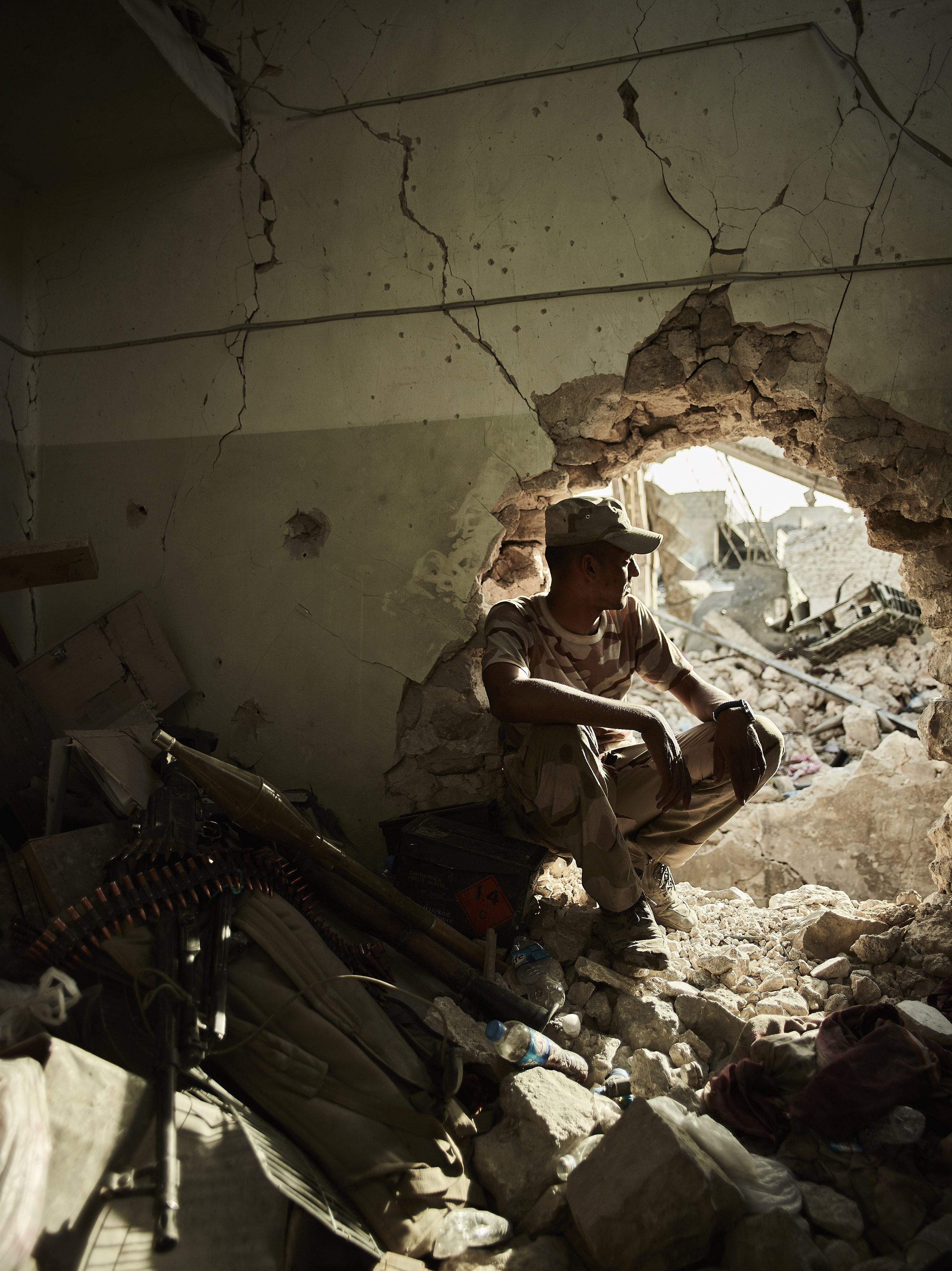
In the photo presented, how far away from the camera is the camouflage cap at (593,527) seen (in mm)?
2244

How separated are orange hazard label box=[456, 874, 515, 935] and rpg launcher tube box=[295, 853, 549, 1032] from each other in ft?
0.59

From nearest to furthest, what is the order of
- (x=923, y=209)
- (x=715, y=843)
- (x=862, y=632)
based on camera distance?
1. (x=923, y=209)
2. (x=715, y=843)
3. (x=862, y=632)

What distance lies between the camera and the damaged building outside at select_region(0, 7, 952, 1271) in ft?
4.42

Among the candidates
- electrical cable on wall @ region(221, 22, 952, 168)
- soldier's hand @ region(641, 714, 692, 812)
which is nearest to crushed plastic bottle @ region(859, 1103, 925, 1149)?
soldier's hand @ region(641, 714, 692, 812)

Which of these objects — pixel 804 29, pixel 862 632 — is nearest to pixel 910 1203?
pixel 804 29

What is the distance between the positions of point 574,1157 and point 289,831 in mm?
1031

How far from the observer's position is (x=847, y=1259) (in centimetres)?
125

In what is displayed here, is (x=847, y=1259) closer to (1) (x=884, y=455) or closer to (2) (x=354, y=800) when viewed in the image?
(2) (x=354, y=800)

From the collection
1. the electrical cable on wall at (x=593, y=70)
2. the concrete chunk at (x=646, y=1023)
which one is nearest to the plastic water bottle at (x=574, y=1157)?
the concrete chunk at (x=646, y=1023)

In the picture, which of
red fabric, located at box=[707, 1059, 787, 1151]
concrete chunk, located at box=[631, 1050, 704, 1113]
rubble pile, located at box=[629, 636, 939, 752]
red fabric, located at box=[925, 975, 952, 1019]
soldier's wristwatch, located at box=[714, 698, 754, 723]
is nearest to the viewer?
red fabric, located at box=[707, 1059, 787, 1151]

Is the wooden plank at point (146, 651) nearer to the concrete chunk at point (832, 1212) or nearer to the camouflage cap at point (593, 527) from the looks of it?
the camouflage cap at point (593, 527)

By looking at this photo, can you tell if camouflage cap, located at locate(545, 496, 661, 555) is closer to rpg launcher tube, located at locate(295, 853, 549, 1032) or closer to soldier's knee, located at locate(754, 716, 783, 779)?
soldier's knee, located at locate(754, 716, 783, 779)

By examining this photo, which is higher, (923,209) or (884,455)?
(923,209)

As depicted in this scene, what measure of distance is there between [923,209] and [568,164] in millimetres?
1185
